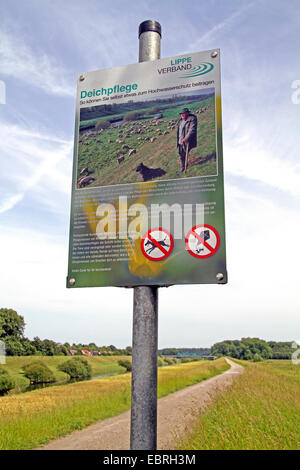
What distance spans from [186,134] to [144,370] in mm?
2816

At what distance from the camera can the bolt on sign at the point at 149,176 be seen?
3.97 m

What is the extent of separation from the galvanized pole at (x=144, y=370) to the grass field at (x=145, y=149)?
4.83ft

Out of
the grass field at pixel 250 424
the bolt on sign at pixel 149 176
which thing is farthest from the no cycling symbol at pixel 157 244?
the grass field at pixel 250 424

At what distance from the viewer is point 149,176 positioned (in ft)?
14.2

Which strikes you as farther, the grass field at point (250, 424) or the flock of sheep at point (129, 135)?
the grass field at point (250, 424)

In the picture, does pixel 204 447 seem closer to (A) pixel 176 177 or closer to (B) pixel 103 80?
(A) pixel 176 177

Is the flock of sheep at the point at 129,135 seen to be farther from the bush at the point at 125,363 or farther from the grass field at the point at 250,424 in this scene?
the bush at the point at 125,363

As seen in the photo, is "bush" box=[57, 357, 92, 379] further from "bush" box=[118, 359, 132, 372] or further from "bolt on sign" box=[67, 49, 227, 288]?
"bolt on sign" box=[67, 49, 227, 288]

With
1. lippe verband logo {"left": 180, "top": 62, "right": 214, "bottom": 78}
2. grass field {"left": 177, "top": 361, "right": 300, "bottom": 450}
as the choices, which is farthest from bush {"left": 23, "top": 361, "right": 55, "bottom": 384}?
lippe verband logo {"left": 180, "top": 62, "right": 214, "bottom": 78}

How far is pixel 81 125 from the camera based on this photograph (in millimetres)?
4852

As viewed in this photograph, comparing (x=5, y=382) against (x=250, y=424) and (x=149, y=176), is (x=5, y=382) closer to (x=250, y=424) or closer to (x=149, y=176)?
(x=250, y=424)

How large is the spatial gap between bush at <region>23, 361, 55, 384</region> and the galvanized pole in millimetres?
41042

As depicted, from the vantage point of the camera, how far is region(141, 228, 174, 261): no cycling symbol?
157 inches
